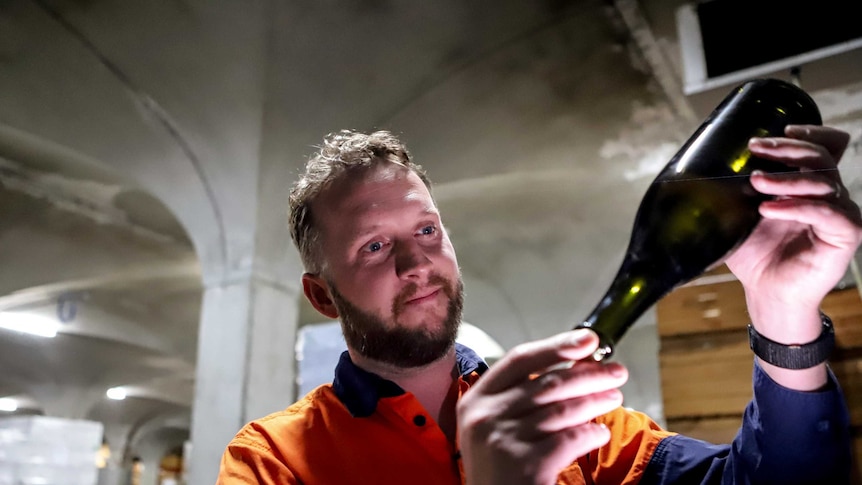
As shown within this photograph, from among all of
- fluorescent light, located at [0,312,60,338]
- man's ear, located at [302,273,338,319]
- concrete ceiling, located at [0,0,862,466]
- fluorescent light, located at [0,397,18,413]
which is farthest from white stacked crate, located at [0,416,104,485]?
man's ear, located at [302,273,338,319]

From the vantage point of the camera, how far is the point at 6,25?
2.40m

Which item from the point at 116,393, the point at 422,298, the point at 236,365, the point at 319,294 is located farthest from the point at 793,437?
the point at 116,393

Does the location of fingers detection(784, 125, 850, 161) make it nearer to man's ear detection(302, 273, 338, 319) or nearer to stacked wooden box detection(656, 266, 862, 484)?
Result: stacked wooden box detection(656, 266, 862, 484)

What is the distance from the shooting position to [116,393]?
32.8ft

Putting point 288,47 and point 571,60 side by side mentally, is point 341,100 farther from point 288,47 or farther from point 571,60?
point 571,60

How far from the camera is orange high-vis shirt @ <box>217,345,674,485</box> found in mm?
681

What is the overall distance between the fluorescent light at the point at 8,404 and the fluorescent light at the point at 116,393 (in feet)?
15.0

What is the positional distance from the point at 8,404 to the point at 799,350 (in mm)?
5528

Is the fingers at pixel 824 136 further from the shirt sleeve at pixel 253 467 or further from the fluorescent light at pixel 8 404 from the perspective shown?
the fluorescent light at pixel 8 404

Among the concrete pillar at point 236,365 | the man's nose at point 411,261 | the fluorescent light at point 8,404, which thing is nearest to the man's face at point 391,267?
the man's nose at point 411,261

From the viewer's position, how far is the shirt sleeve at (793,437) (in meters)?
0.45

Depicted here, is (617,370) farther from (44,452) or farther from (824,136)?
(44,452)

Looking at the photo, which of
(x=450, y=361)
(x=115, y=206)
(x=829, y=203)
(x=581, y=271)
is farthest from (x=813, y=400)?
(x=115, y=206)

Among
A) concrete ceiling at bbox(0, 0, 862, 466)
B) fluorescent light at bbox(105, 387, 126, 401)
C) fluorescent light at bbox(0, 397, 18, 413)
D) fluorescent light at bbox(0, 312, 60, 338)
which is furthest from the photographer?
fluorescent light at bbox(105, 387, 126, 401)
